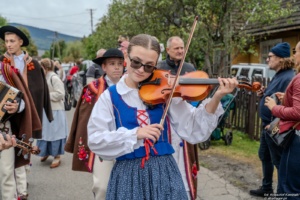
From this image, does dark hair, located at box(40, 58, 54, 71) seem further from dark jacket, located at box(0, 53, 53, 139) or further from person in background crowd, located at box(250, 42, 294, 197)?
person in background crowd, located at box(250, 42, 294, 197)

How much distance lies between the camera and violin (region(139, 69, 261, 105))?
231 cm

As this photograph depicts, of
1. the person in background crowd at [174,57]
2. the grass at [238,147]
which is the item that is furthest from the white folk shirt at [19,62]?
the grass at [238,147]

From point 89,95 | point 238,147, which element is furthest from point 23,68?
point 238,147

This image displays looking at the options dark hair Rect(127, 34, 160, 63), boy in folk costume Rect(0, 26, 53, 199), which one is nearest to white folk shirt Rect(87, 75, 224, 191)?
dark hair Rect(127, 34, 160, 63)

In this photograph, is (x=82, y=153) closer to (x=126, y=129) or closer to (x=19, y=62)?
(x=126, y=129)

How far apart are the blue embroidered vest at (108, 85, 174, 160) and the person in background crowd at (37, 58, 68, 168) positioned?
4.02m

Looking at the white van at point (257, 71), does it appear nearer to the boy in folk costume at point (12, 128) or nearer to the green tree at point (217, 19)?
the green tree at point (217, 19)

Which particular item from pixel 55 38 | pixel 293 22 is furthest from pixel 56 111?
pixel 55 38

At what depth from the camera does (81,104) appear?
3.77 m

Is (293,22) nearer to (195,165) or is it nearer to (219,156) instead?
(219,156)

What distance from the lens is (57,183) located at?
537cm

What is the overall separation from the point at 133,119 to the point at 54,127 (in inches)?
168

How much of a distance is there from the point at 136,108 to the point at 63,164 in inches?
175

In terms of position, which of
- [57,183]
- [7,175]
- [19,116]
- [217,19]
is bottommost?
[57,183]
